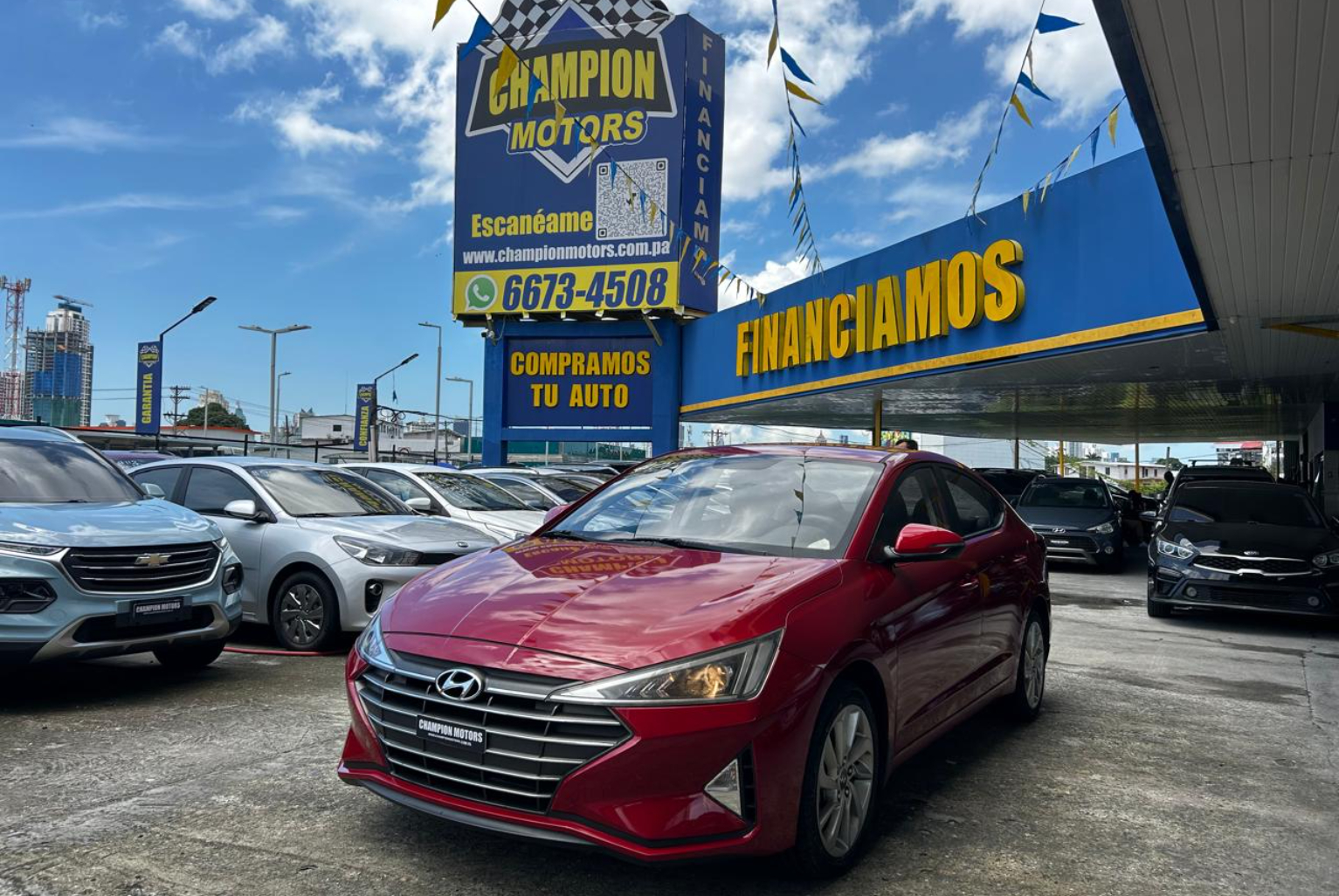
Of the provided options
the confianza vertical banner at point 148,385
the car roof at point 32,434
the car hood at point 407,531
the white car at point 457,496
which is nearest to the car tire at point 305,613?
the car hood at point 407,531

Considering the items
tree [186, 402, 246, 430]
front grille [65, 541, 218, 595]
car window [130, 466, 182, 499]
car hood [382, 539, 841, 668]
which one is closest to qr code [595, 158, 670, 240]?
car window [130, 466, 182, 499]

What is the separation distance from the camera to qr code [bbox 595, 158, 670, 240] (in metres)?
27.4

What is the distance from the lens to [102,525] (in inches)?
230

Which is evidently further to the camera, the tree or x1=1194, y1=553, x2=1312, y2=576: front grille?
the tree

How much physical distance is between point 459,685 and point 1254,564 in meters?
8.91

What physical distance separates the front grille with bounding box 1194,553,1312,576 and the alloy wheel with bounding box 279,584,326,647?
8.09m

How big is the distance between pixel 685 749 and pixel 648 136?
2643 cm

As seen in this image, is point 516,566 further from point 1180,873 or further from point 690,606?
point 1180,873

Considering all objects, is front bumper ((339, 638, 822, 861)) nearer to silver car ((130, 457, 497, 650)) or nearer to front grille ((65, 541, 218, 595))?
front grille ((65, 541, 218, 595))

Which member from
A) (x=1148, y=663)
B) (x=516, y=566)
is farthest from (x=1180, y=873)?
(x=1148, y=663)

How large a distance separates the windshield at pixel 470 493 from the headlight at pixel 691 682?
8458 millimetres

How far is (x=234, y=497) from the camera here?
8125 mm

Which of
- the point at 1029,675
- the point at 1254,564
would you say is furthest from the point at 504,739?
the point at 1254,564

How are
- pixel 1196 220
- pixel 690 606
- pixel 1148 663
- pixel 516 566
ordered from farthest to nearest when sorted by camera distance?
pixel 1196 220
pixel 1148 663
pixel 516 566
pixel 690 606
